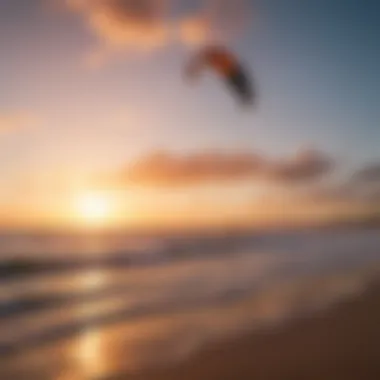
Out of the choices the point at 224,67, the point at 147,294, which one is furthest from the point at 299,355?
the point at 147,294

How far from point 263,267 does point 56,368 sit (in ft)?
7.22

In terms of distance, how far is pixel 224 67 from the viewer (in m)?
2.19

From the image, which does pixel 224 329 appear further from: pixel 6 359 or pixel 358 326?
pixel 6 359

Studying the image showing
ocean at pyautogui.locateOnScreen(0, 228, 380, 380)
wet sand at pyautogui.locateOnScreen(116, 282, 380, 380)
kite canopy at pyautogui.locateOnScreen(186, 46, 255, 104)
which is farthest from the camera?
kite canopy at pyautogui.locateOnScreen(186, 46, 255, 104)

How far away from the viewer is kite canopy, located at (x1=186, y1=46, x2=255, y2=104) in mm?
2205

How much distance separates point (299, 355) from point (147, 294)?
4.25 ft

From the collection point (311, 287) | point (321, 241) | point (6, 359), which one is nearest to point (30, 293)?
point (6, 359)

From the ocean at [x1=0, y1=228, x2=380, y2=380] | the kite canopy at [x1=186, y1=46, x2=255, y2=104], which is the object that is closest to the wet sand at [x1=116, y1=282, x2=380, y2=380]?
the ocean at [x1=0, y1=228, x2=380, y2=380]

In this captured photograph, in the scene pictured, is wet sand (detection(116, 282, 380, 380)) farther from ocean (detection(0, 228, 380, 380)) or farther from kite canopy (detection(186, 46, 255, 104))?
kite canopy (detection(186, 46, 255, 104))

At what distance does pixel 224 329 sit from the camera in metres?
2.20

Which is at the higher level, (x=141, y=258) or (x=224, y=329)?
(x=141, y=258)

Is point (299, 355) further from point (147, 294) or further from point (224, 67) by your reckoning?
point (147, 294)

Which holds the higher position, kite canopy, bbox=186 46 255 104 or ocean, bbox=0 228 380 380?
kite canopy, bbox=186 46 255 104

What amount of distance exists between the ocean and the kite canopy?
3.18ft
